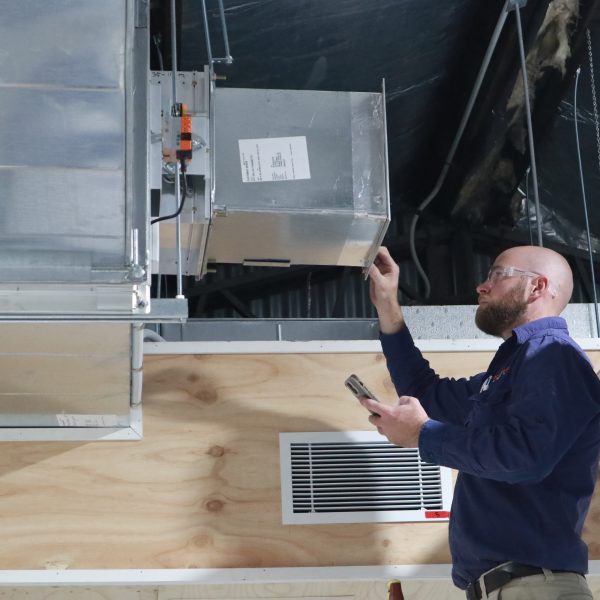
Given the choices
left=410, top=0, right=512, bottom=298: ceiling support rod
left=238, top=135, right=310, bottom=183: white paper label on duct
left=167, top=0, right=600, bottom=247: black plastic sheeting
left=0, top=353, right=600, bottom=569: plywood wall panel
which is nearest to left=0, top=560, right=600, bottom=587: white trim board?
left=0, top=353, right=600, bottom=569: plywood wall panel

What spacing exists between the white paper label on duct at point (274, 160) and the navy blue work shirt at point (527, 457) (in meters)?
0.83

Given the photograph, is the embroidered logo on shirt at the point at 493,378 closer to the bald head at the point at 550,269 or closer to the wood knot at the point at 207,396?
the bald head at the point at 550,269

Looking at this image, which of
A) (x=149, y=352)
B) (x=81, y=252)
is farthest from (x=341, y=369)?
(x=81, y=252)

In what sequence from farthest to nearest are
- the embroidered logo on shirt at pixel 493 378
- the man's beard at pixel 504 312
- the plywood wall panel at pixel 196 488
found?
the plywood wall panel at pixel 196 488 < the man's beard at pixel 504 312 < the embroidered logo on shirt at pixel 493 378

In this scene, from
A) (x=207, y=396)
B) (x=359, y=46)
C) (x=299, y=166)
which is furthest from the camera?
(x=359, y=46)

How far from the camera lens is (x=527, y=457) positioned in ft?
7.35

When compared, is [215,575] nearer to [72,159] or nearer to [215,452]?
[215,452]

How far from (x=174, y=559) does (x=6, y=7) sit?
1585 mm

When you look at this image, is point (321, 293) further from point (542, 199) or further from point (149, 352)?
point (149, 352)

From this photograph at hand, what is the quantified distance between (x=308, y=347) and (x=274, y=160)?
607 millimetres

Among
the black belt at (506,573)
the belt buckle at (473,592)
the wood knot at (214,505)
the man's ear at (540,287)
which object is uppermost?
the man's ear at (540,287)

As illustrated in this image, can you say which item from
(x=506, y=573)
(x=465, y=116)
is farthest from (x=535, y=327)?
(x=465, y=116)

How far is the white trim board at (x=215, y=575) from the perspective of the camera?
279cm

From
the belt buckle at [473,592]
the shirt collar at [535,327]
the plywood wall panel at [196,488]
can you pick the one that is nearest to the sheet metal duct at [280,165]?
the plywood wall panel at [196,488]
